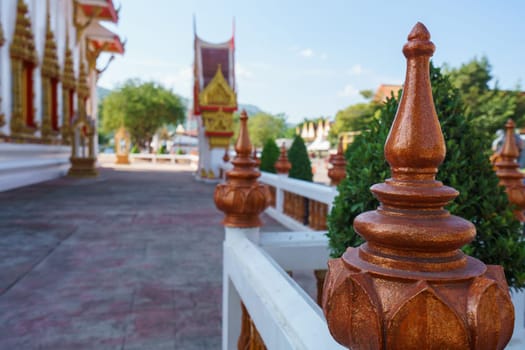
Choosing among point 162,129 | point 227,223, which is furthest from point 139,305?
point 162,129

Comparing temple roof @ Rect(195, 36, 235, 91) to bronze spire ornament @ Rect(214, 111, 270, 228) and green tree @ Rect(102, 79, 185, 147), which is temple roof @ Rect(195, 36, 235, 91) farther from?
green tree @ Rect(102, 79, 185, 147)

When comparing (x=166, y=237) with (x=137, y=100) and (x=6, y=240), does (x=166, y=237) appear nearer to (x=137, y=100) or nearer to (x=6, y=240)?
(x=6, y=240)

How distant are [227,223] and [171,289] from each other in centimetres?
146

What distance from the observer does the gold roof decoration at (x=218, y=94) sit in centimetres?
1427

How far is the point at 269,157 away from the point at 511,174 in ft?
26.3

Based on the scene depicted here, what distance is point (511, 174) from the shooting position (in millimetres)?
3137

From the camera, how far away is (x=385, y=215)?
0.88 metres

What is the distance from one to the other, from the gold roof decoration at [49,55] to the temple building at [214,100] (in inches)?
194

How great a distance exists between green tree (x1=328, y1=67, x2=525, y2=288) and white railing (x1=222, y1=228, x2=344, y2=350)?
50 centimetres

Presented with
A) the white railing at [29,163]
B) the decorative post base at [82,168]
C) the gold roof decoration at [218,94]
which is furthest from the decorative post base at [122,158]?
the gold roof decoration at [218,94]

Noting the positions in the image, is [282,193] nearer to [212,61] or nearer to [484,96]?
[212,61]

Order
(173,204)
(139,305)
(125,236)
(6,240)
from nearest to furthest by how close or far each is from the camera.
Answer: (139,305) → (6,240) → (125,236) → (173,204)

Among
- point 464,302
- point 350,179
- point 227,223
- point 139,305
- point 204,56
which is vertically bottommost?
point 139,305

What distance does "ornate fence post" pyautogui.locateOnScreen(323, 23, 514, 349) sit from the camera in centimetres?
78
